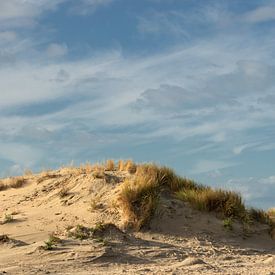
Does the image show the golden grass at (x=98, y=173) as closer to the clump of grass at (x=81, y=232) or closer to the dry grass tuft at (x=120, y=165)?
the dry grass tuft at (x=120, y=165)

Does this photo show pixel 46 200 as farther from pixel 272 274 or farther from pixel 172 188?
pixel 272 274

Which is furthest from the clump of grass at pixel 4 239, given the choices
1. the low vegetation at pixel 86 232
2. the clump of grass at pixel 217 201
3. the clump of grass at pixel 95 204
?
the clump of grass at pixel 217 201

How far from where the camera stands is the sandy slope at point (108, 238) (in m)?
11.8

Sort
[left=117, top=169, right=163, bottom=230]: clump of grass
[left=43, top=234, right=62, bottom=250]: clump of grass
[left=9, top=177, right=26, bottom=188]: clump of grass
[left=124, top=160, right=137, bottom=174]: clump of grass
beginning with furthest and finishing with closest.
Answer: [left=9, top=177, right=26, bottom=188]: clump of grass, [left=124, top=160, right=137, bottom=174]: clump of grass, [left=117, top=169, right=163, bottom=230]: clump of grass, [left=43, top=234, right=62, bottom=250]: clump of grass

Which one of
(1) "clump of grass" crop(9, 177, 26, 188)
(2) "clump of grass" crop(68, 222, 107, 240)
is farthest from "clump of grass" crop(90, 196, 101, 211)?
(1) "clump of grass" crop(9, 177, 26, 188)

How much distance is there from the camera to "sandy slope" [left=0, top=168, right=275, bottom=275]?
11797 mm

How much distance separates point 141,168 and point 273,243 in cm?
460

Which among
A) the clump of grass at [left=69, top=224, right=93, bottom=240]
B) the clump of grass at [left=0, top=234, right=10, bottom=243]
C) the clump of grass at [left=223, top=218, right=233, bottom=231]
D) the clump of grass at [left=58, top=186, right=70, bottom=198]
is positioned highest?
the clump of grass at [left=58, top=186, right=70, bottom=198]

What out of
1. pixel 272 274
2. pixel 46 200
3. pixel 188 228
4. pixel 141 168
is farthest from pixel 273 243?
pixel 46 200

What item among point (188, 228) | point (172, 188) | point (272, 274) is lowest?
point (272, 274)

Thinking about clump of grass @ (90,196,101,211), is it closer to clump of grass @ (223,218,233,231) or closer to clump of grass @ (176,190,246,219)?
clump of grass @ (176,190,246,219)

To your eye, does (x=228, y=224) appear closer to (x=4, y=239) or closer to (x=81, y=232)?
(x=81, y=232)

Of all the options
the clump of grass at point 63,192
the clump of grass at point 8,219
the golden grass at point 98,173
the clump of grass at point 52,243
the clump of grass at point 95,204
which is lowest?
the clump of grass at point 52,243

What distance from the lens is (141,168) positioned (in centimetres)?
1819
